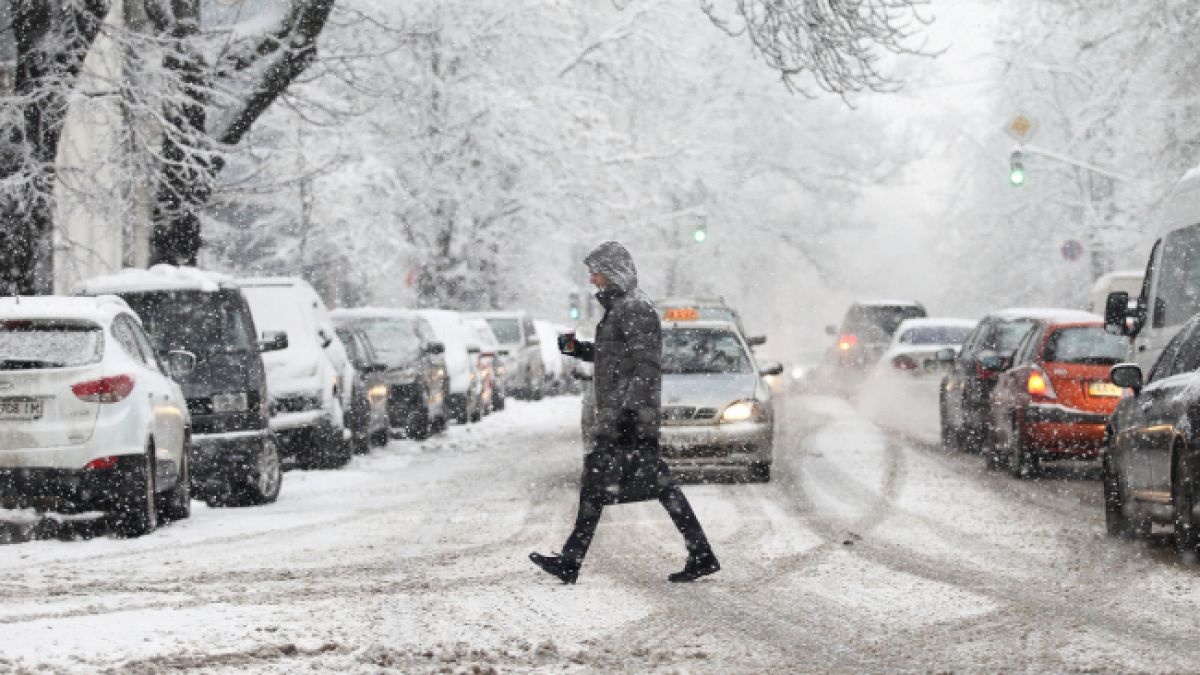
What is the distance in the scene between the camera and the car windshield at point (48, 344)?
12.8m

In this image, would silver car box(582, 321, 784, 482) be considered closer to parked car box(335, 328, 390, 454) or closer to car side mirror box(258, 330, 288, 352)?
car side mirror box(258, 330, 288, 352)

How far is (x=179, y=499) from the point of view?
46.8ft

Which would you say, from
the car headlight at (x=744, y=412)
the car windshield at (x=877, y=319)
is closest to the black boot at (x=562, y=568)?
the car headlight at (x=744, y=412)

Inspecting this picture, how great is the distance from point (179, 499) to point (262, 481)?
5.75ft

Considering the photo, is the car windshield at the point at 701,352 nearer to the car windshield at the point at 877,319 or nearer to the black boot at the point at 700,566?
the black boot at the point at 700,566

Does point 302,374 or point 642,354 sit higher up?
point 642,354

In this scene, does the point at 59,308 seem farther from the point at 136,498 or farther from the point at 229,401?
the point at 229,401

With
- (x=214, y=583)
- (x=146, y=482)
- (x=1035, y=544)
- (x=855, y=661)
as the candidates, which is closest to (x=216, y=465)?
(x=146, y=482)

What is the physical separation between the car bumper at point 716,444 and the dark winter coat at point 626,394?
719 centimetres

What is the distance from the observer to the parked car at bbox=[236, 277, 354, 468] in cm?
1853

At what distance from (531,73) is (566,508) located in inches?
1085

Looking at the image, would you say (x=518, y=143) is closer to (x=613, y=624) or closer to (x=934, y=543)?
(x=934, y=543)

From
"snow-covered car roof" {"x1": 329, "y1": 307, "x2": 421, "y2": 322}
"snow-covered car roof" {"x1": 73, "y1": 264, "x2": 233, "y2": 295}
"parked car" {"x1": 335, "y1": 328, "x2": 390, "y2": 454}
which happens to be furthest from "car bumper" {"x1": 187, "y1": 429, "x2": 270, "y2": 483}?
"snow-covered car roof" {"x1": 329, "y1": 307, "x2": 421, "y2": 322}

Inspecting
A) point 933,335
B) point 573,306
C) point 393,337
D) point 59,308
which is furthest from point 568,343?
point 573,306
